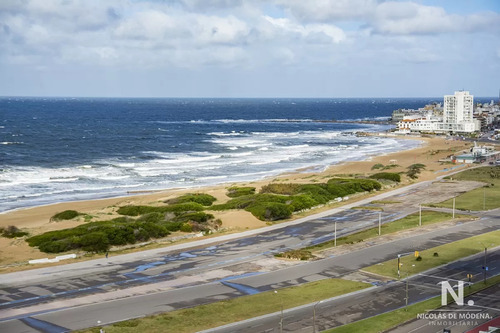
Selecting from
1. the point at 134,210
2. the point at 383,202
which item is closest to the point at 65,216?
the point at 134,210

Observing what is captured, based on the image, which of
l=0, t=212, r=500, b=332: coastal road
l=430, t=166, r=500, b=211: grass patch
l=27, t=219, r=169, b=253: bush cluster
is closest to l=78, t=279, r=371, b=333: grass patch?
l=0, t=212, r=500, b=332: coastal road

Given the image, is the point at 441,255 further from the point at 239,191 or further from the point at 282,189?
the point at 239,191

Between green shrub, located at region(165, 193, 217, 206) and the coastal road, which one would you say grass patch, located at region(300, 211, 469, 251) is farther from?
green shrub, located at region(165, 193, 217, 206)

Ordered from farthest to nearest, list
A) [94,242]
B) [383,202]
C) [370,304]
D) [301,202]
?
[383,202] < [301,202] < [94,242] < [370,304]

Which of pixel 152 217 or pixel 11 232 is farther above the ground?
pixel 11 232

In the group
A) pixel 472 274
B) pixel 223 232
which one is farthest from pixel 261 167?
pixel 472 274

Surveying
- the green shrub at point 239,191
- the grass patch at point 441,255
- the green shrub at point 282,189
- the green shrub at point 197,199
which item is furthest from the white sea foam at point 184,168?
the grass patch at point 441,255
